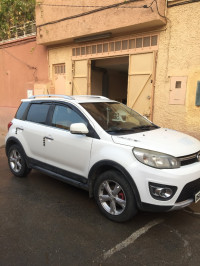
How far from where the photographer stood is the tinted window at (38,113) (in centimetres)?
434

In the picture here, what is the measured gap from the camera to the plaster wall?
9.57m

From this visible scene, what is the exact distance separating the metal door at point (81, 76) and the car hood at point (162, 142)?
6050 mm

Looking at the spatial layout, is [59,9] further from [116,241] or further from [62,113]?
[116,241]

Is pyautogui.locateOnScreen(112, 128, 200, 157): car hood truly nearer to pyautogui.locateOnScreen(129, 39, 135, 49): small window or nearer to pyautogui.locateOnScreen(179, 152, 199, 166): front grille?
pyautogui.locateOnScreen(179, 152, 199, 166): front grille

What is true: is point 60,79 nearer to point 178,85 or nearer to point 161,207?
point 178,85

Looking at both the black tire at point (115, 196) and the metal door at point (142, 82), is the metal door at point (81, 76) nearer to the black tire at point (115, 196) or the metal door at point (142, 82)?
the metal door at point (142, 82)

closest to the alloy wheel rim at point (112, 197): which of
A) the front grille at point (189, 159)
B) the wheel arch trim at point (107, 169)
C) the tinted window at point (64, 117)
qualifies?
the wheel arch trim at point (107, 169)

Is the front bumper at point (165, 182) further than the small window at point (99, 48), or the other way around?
the small window at point (99, 48)

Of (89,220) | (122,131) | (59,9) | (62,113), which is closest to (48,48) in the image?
(59,9)

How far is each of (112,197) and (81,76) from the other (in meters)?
6.89

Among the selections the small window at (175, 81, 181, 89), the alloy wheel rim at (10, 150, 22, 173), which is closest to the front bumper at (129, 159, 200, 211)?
the alloy wheel rim at (10, 150, 22, 173)

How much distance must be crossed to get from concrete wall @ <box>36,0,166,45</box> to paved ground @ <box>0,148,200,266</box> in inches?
216

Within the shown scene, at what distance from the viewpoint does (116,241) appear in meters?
2.84

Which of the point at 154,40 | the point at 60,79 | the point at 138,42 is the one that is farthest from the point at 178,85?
the point at 60,79
